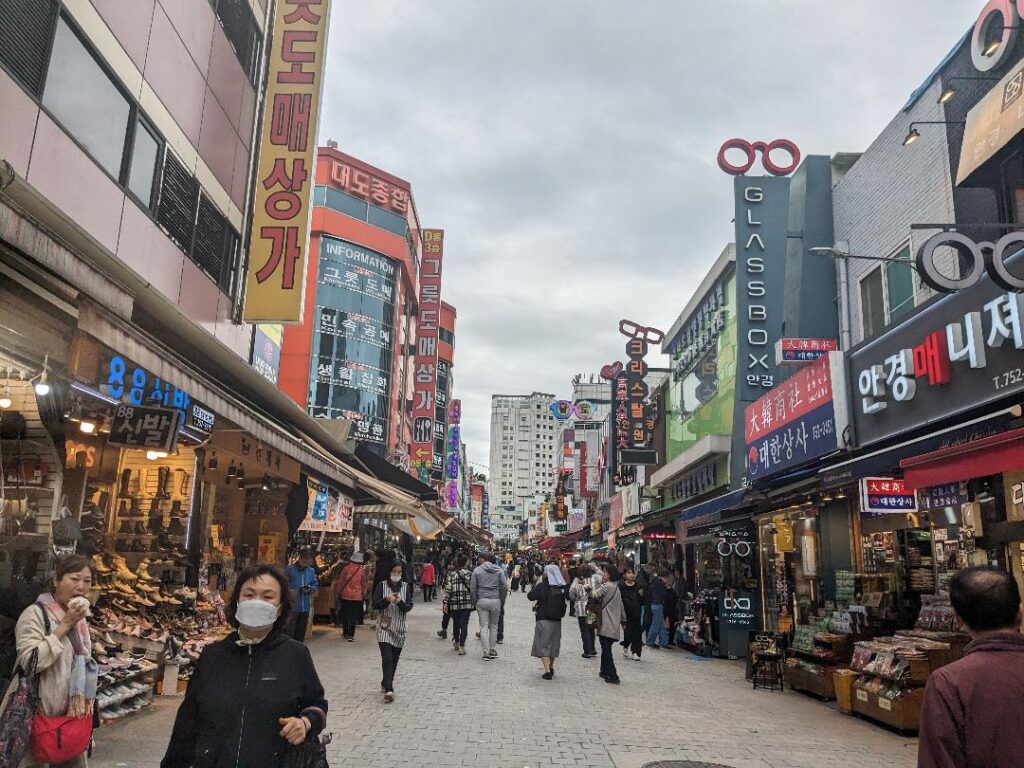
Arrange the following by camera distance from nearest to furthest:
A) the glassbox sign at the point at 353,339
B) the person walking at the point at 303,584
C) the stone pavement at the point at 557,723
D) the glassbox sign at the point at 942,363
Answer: the stone pavement at the point at 557,723 < the glassbox sign at the point at 942,363 < the person walking at the point at 303,584 < the glassbox sign at the point at 353,339

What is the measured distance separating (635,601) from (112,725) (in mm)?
9161

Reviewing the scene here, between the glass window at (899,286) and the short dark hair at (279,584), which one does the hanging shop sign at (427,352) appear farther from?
the short dark hair at (279,584)

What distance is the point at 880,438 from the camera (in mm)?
10859

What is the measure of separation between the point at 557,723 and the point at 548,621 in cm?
356

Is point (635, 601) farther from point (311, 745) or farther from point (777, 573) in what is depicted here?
point (311, 745)

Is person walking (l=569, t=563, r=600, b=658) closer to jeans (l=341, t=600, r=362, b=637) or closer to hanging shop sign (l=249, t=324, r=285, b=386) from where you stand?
jeans (l=341, t=600, r=362, b=637)

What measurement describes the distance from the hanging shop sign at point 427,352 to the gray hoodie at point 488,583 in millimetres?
32109

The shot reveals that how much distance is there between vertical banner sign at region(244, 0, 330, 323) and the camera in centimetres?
1320

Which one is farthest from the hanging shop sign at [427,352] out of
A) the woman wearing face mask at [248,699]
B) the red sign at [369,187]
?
the woman wearing face mask at [248,699]

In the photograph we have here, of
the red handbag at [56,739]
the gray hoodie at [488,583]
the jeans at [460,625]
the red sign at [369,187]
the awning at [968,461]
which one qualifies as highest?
the red sign at [369,187]

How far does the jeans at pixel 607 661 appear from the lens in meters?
11.2

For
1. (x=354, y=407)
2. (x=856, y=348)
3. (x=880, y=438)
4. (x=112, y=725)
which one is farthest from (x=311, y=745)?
(x=354, y=407)

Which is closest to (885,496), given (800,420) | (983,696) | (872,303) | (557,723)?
(800,420)

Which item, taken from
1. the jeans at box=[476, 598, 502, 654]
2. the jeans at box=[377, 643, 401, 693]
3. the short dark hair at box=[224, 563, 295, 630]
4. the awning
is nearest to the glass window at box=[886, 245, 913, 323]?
the awning
